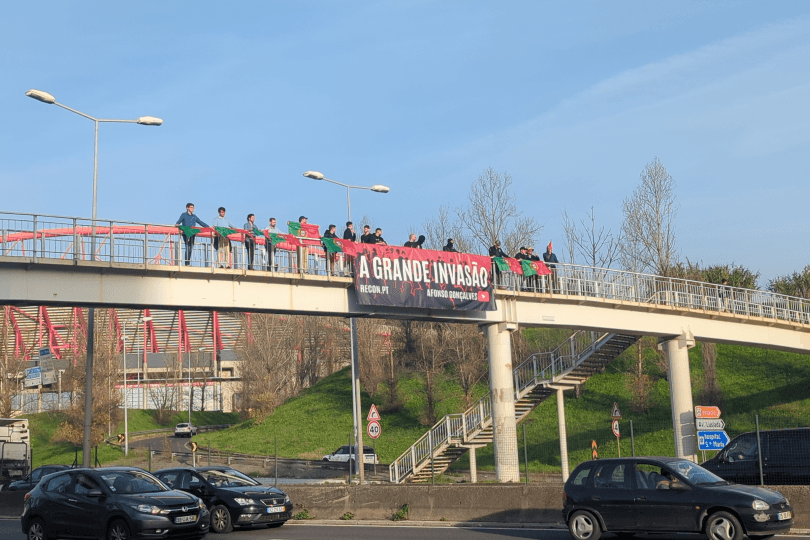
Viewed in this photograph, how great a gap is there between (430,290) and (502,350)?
14.4 ft

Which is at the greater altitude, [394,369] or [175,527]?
[394,369]

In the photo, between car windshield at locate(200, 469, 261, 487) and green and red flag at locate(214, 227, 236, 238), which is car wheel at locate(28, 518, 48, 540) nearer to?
car windshield at locate(200, 469, 261, 487)

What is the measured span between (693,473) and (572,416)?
35023 mm

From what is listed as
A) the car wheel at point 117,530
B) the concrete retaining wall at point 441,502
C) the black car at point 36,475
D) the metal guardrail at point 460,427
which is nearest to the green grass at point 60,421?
the black car at point 36,475

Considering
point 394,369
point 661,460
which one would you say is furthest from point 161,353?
point 661,460

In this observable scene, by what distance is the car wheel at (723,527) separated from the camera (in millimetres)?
13352

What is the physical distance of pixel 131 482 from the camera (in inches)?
656

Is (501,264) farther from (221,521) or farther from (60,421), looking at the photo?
(60,421)

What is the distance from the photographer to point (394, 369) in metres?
60.1

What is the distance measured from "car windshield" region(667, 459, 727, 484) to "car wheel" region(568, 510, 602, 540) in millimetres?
1619

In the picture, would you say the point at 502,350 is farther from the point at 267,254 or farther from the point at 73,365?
the point at 73,365

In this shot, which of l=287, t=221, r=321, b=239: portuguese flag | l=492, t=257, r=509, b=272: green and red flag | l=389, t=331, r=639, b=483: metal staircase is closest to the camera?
l=287, t=221, r=321, b=239: portuguese flag

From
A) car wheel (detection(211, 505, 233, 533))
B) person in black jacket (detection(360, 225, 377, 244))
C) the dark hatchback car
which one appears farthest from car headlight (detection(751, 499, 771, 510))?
person in black jacket (detection(360, 225, 377, 244))

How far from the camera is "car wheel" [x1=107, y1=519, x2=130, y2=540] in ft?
50.9
